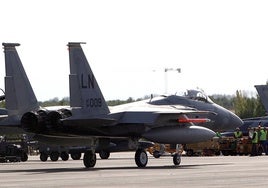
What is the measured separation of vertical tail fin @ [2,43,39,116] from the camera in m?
31.1

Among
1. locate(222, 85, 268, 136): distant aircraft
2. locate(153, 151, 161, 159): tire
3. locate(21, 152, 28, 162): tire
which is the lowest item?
locate(153, 151, 161, 159): tire

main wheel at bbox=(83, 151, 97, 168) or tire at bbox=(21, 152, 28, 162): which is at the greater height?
main wheel at bbox=(83, 151, 97, 168)

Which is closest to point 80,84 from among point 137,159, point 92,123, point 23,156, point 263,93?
point 92,123

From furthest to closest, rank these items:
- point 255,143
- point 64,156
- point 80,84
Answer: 1. point 64,156
2. point 255,143
3. point 80,84

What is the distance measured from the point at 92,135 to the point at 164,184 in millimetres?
9745

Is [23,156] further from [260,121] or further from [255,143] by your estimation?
[260,121]

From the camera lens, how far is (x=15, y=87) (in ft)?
103

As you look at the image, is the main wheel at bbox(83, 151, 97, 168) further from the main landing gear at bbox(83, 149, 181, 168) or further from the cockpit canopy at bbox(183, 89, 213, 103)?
the cockpit canopy at bbox(183, 89, 213, 103)

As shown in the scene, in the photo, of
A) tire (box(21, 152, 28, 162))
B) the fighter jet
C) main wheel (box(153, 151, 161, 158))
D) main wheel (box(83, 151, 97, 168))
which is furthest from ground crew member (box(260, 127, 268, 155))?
main wheel (box(83, 151, 97, 168))

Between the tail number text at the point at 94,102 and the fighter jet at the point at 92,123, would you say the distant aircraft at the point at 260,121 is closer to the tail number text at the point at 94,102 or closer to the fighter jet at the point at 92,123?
the fighter jet at the point at 92,123

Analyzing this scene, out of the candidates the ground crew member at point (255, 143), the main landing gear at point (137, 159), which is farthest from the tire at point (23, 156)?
the ground crew member at point (255, 143)

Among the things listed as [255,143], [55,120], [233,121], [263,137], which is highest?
[55,120]

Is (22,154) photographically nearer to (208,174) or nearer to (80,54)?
(80,54)

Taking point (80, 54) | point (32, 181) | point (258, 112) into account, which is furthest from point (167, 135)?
point (258, 112)
